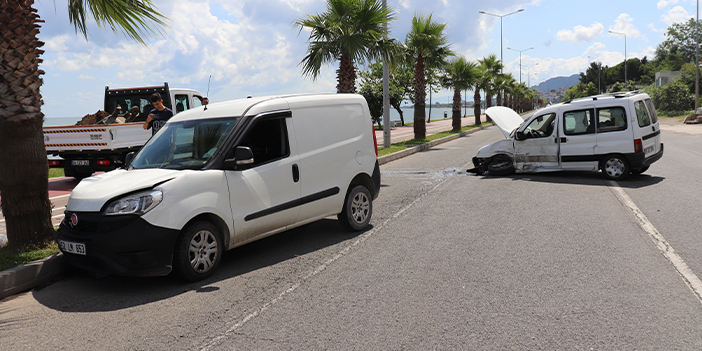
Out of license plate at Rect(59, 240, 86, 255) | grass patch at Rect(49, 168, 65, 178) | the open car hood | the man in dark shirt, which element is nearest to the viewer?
license plate at Rect(59, 240, 86, 255)

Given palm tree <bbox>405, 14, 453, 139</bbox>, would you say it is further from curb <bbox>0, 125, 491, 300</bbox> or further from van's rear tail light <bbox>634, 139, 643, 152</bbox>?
curb <bbox>0, 125, 491, 300</bbox>

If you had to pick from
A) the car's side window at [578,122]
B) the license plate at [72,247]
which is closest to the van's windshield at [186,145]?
the license plate at [72,247]

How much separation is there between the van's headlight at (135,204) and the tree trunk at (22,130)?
1.90 m

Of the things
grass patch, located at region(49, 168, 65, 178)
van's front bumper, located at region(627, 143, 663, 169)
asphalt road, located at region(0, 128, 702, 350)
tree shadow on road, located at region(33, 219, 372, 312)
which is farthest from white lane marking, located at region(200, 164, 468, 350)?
grass patch, located at region(49, 168, 65, 178)

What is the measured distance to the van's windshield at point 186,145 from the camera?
5.38m

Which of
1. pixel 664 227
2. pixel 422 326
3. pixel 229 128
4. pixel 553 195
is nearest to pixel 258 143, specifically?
pixel 229 128

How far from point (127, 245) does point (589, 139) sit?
31.3 feet

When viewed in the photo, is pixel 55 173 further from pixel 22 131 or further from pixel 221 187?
pixel 221 187

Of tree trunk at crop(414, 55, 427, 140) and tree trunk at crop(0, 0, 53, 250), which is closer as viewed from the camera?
tree trunk at crop(0, 0, 53, 250)

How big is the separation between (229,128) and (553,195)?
615cm

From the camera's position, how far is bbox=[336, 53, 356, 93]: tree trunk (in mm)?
16922

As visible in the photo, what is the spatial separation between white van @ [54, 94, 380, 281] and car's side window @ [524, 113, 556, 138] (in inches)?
229

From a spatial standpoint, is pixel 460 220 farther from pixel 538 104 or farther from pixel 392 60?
pixel 538 104

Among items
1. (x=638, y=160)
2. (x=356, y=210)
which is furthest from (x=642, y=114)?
(x=356, y=210)
